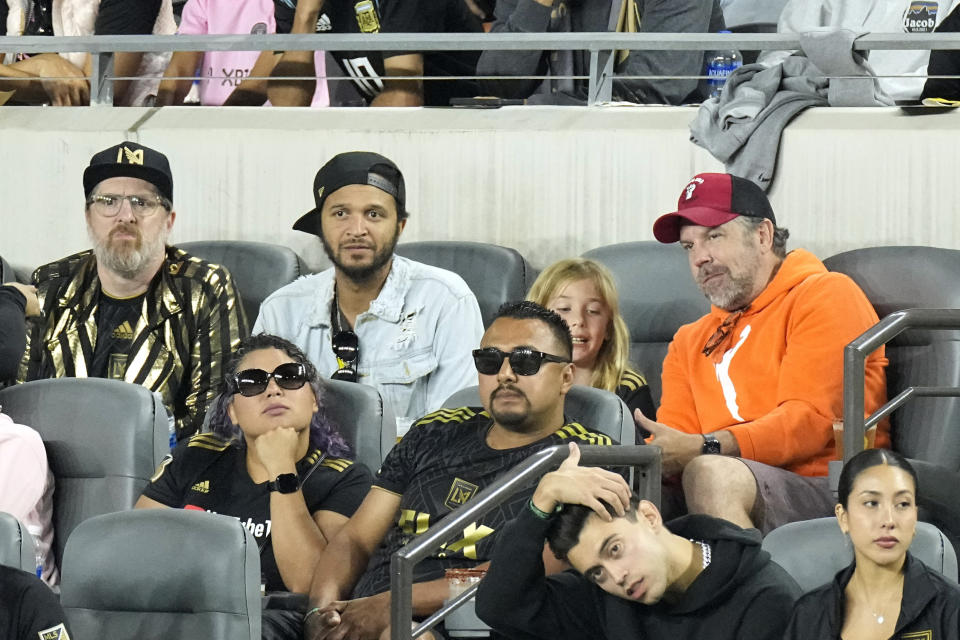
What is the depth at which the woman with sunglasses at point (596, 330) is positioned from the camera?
562cm

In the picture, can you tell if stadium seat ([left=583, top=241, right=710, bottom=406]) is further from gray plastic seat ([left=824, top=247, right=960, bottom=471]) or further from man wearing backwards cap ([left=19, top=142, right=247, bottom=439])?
man wearing backwards cap ([left=19, top=142, right=247, bottom=439])

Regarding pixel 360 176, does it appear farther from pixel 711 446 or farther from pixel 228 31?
pixel 228 31

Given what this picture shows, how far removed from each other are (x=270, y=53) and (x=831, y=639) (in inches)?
188

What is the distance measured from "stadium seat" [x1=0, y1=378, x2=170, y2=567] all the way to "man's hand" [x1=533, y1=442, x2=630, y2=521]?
180 centimetres

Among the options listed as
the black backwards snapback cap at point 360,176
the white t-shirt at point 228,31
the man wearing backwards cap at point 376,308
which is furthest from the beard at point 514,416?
the white t-shirt at point 228,31

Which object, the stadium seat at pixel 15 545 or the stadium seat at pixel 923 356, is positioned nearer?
the stadium seat at pixel 15 545

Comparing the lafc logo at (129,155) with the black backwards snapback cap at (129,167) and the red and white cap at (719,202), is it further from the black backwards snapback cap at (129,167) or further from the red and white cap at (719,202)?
the red and white cap at (719,202)

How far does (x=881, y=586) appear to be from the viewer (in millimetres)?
3666

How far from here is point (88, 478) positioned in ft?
17.1

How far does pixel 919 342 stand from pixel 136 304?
107 inches

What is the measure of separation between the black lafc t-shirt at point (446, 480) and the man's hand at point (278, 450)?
0.26 metres

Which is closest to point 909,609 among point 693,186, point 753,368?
point 753,368

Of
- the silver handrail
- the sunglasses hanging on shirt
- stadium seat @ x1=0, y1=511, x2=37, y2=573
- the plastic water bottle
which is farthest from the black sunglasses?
A: the plastic water bottle

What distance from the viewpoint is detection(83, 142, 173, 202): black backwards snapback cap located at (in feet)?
20.4
